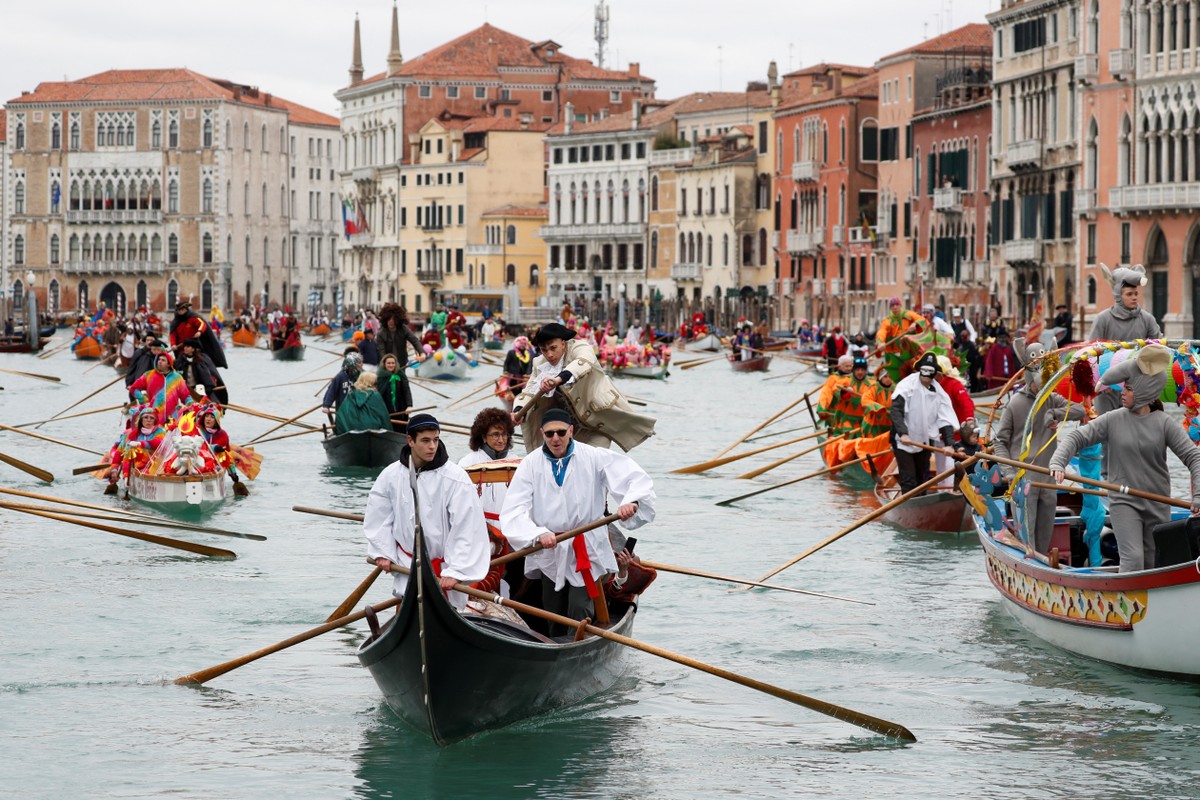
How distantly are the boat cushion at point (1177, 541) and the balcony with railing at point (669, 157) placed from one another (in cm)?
7145

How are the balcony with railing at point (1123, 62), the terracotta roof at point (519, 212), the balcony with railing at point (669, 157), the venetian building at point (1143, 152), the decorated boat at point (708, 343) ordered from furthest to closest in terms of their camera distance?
the terracotta roof at point (519, 212) → the balcony with railing at point (669, 157) → the decorated boat at point (708, 343) → the balcony with railing at point (1123, 62) → the venetian building at point (1143, 152)

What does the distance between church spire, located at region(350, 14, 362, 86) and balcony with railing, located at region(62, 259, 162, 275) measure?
13.8 meters

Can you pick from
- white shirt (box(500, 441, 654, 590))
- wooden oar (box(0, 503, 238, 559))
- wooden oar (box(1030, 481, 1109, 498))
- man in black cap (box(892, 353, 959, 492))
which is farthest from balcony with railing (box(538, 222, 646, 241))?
white shirt (box(500, 441, 654, 590))

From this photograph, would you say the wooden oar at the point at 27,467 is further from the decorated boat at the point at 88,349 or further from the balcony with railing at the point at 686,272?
the balcony with railing at the point at 686,272

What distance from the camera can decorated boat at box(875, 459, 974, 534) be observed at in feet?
52.2

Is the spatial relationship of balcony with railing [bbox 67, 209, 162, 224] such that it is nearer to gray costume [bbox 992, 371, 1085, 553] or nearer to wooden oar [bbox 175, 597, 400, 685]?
gray costume [bbox 992, 371, 1085, 553]

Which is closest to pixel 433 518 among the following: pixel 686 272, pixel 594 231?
pixel 686 272

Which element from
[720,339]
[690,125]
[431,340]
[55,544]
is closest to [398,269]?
[690,125]

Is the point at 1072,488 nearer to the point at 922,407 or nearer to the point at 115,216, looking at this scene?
the point at 922,407

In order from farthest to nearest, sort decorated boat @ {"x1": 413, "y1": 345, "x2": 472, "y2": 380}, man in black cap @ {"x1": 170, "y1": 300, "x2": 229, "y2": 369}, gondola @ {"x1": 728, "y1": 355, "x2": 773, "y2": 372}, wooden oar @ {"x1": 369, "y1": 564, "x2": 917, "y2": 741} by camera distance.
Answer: gondola @ {"x1": 728, "y1": 355, "x2": 773, "y2": 372} → decorated boat @ {"x1": 413, "y1": 345, "x2": 472, "y2": 380} → man in black cap @ {"x1": 170, "y1": 300, "x2": 229, "y2": 369} → wooden oar @ {"x1": 369, "y1": 564, "x2": 917, "y2": 741}

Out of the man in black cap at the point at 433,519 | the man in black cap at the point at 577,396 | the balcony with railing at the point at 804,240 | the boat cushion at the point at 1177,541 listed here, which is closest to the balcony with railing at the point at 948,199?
the balcony with railing at the point at 804,240

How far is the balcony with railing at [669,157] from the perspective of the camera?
81312 mm

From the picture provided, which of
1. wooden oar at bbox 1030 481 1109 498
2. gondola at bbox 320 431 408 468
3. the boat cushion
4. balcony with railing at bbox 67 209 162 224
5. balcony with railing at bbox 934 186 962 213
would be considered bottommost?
gondola at bbox 320 431 408 468

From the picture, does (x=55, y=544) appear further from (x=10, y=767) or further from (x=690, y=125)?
(x=690, y=125)
